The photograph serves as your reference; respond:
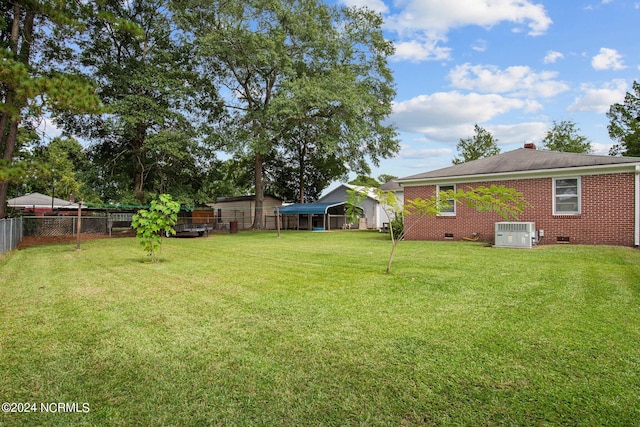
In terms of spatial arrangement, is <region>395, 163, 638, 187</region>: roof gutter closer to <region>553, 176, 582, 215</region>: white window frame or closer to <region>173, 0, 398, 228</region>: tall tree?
<region>553, 176, 582, 215</region>: white window frame

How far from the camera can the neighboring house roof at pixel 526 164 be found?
11.1 m

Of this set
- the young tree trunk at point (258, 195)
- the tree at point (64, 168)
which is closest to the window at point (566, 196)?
the young tree trunk at point (258, 195)

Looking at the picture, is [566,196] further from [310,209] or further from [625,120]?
[625,120]

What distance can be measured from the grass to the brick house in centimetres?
527

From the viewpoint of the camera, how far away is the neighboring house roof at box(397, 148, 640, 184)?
36.4ft

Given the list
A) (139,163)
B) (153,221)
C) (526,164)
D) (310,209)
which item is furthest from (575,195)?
(139,163)

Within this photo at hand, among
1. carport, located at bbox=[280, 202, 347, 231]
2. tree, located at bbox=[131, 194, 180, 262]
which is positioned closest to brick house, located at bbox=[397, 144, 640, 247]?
tree, located at bbox=[131, 194, 180, 262]

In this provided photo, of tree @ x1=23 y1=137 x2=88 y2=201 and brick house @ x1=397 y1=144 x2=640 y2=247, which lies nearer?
brick house @ x1=397 y1=144 x2=640 y2=247

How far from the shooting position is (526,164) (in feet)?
42.7

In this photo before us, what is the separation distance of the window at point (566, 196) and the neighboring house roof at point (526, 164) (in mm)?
613

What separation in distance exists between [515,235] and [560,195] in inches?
103

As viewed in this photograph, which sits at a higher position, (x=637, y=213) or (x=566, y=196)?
(x=566, y=196)

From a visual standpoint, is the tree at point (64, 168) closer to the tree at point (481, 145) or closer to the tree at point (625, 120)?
the tree at point (481, 145)

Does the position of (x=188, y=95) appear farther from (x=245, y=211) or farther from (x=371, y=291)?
(x=371, y=291)
